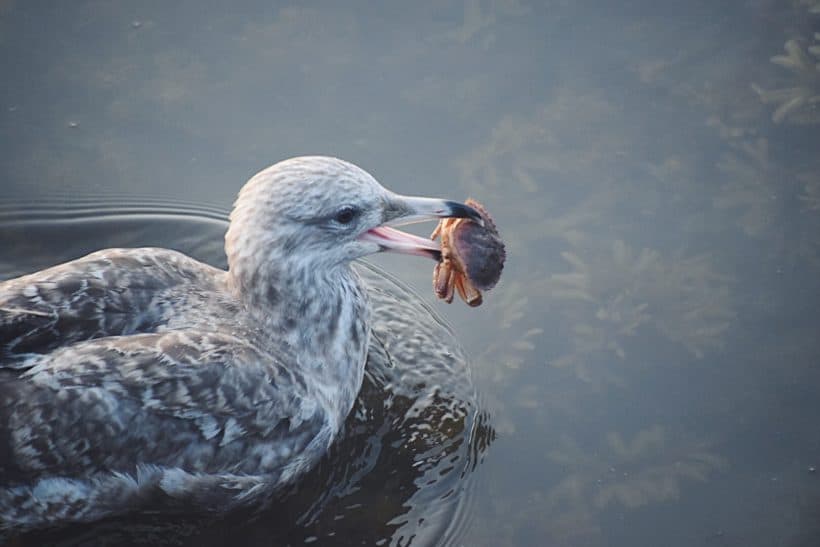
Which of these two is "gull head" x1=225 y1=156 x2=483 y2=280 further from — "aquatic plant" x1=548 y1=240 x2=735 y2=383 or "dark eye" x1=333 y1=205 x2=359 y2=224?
"aquatic plant" x1=548 y1=240 x2=735 y2=383

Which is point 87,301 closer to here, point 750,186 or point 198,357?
point 198,357

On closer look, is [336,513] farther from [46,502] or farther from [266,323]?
[46,502]

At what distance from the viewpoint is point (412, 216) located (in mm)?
4086

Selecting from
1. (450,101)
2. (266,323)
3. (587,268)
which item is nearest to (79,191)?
(266,323)

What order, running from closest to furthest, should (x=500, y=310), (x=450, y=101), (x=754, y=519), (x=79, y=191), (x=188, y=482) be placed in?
1. (x=188, y=482)
2. (x=754, y=519)
3. (x=500, y=310)
4. (x=79, y=191)
5. (x=450, y=101)

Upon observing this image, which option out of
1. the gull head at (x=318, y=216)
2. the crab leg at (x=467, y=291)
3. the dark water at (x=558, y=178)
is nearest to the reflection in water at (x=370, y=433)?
the dark water at (x=558, y=178)

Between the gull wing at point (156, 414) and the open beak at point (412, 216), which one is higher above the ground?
the open beak at point (412, 216)

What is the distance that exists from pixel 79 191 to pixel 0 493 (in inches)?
80.6

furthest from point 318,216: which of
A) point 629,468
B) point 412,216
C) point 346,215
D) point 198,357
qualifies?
point 629,468

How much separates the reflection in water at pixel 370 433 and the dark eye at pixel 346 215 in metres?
0.97

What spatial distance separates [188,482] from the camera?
3.89 m

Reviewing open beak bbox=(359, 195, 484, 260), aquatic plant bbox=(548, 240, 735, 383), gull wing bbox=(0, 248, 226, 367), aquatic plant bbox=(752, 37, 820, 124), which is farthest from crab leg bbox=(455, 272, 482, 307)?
aquatic plant bbox=(752, 37, 820, 124)

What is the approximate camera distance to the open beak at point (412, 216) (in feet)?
13.4

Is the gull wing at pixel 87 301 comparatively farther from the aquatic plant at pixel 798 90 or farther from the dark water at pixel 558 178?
the aquatic plant at pixel 798 90
